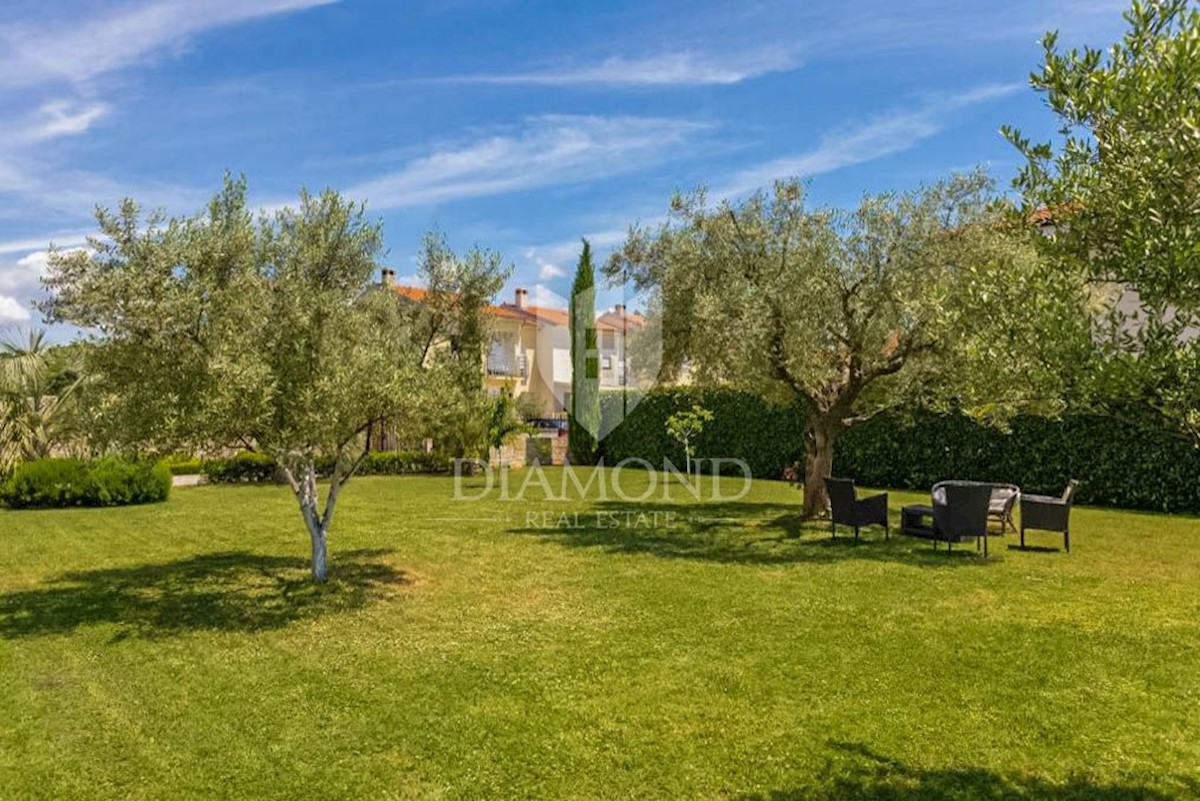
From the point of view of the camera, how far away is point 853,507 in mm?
12102

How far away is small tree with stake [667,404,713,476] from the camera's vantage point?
25.2m

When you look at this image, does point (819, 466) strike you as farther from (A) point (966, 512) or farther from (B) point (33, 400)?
(B) point (33, 400)

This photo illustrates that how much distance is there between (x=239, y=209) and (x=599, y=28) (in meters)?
6.21

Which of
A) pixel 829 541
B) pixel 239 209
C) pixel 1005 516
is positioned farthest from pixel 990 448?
pixel 239 209

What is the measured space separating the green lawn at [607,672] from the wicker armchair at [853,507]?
0.48 meters

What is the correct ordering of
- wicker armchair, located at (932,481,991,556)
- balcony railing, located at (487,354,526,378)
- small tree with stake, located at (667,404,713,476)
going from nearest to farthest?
1. wicker armchair, located at (932,481,991,556)
2. small tree with stake, located at (667,404,713,476)
3. balcony railing, located at (487,354,526,378)

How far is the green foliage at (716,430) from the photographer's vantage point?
23953 millimetres

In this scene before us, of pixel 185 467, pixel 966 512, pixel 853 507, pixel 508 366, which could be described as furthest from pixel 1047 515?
pixel 508 366

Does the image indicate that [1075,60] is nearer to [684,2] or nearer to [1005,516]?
[684,2]

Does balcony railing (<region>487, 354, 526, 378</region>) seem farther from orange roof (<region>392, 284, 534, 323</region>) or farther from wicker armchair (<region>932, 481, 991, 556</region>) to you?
wicker armchair (<region>932, 481, 991, 556</region>)

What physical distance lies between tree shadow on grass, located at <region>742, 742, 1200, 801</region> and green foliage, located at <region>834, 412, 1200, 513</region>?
40.0ft

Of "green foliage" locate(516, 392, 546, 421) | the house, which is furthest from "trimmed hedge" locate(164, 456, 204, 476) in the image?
the house

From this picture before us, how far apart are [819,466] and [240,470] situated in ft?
61.6
